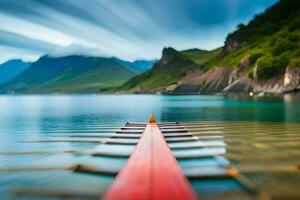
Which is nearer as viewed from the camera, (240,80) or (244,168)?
(244,168)

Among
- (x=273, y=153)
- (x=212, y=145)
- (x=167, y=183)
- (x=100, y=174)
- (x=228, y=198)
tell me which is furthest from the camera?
(x=212, y=145)

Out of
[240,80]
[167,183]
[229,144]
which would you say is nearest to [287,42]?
[240,80]

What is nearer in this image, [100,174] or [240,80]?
[100,174]

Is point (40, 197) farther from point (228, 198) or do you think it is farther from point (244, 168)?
point (244, 168)

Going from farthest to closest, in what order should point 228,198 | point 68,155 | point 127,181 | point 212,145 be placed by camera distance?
1. point 212,145
2. point 68,155
3. point 228,198
4. point 127,181

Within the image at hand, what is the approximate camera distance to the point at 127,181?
23.4 feet

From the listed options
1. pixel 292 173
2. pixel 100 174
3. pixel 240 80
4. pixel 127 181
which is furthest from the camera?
pixel 240 80

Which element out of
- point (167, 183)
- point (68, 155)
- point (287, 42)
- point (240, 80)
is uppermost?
point (287, 42)

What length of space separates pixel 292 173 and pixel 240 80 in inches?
6222

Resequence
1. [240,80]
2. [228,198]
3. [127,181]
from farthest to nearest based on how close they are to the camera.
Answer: [240,80], [228,198], [127,181]

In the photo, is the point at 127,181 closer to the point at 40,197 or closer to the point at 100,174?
the point at 40,197

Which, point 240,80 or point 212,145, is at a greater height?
point 240,80

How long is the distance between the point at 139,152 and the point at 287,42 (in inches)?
7079

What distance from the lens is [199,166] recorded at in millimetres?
11664
